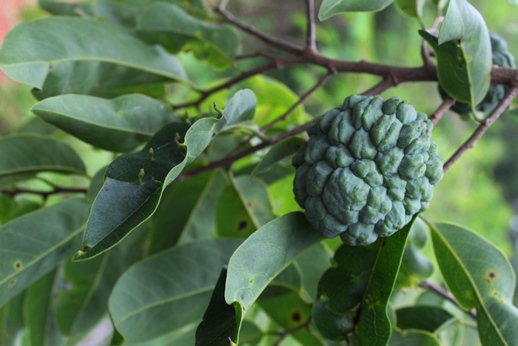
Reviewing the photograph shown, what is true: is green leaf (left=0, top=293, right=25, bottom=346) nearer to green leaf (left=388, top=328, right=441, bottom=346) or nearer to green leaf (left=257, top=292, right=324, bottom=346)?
green leaf (left=257, top=292, right=324, bottom=346)

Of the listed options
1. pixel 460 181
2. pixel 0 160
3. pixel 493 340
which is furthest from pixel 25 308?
pixel 460 181

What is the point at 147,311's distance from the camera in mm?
1142

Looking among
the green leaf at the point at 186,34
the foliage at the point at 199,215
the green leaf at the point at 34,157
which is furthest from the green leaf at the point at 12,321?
the green leaf at the point at 186,34

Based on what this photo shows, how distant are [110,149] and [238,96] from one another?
0.36m

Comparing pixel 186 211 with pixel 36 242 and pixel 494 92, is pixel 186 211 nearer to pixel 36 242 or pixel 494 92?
pixel 36 242

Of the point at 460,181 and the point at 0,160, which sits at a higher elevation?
the point at 0,160

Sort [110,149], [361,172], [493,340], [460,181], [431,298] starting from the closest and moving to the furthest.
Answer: [361,172], [493,340], [110,149], [431,298], [460,181]

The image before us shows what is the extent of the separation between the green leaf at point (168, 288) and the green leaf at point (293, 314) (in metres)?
0.18

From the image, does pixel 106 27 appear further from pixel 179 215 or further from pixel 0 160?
pixel 179 215

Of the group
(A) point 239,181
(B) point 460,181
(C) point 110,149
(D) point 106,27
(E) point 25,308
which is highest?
(D) point 106,27

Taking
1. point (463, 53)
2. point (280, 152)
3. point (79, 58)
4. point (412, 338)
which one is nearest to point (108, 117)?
point (79, 58)

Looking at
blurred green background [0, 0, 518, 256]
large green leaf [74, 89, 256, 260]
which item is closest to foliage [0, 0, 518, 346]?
large green leaf [74, 89, 256, 260]

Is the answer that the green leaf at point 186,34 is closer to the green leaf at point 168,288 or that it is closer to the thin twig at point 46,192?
the thin twig at point 46,192

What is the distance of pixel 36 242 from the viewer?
1.16 m
